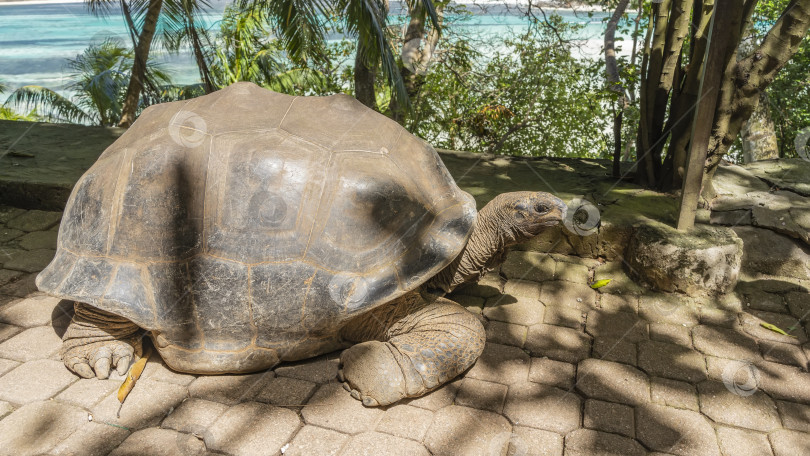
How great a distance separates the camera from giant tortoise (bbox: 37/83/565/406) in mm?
2602

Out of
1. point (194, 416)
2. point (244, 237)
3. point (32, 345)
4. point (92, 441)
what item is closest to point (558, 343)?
point (244, 237)

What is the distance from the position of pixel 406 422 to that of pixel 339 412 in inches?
12.6

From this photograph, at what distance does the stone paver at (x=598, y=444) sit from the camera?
2.38 m

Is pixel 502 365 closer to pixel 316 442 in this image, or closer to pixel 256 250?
pixel 316 442

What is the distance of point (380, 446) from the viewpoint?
239 centimetres

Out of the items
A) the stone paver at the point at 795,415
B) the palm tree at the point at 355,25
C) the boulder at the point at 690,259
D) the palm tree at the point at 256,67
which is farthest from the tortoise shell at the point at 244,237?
the palm tree at the point at 256,67

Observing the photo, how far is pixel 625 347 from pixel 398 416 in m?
1.42

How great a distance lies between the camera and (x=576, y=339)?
10.5 ft

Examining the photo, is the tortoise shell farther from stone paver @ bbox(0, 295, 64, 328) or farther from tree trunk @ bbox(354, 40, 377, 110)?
tree trunk @ bbox(354, 40, 377, 110)

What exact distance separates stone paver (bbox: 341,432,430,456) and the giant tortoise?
0.19 metres

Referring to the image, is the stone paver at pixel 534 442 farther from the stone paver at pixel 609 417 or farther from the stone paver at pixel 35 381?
the stone paver at pixel 35 381

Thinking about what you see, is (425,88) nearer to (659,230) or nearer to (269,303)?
(659,230)

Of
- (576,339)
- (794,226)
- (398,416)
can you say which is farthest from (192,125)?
(794,226)

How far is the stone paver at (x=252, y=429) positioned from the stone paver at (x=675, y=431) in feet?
5.25
